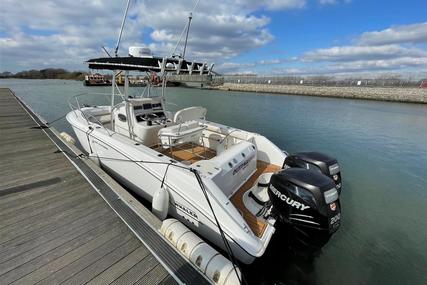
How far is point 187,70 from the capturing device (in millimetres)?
5293

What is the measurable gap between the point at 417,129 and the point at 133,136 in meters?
15.8

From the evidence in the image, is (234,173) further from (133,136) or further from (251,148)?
(133,136)

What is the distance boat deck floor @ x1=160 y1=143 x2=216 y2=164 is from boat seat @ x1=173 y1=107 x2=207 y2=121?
2.49 feet

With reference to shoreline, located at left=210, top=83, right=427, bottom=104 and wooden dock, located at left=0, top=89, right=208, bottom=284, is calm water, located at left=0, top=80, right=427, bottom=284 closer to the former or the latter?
wooden dock, located at left=0, top=89, right=208, bottom=284

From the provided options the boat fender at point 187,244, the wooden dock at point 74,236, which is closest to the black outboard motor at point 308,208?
the boat fender at point 187,244

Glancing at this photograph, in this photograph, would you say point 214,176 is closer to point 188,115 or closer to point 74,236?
point 74,236

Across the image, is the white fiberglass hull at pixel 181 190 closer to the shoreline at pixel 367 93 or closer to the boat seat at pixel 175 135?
the boat seat at pixel 175 135

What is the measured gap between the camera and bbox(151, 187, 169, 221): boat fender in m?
3.50

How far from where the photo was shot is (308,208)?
2787 millimetres

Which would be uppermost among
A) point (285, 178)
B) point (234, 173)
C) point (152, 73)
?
point (152, 73)

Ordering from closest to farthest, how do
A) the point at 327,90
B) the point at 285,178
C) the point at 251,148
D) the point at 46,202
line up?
the point at 285,178 → the point at 46,202 → the point at 251,148 → the point at 327,90

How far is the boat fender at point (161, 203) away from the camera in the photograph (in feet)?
11.5

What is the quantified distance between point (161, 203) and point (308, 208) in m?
2.14

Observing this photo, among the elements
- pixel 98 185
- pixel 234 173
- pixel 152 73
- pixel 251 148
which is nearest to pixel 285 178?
pixel 234 173
